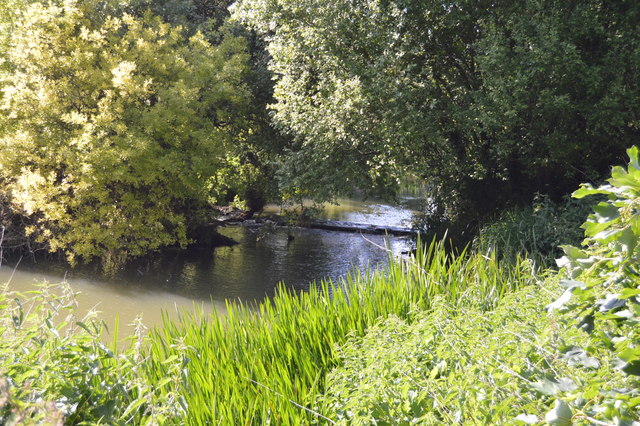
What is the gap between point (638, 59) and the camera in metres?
9.27

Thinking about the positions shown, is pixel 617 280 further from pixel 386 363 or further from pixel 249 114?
pixel 249 114

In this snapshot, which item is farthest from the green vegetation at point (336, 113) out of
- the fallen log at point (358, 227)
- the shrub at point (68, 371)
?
the shrub at point (68, 371)

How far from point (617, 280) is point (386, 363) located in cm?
138

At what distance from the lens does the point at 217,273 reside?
41.0 ft

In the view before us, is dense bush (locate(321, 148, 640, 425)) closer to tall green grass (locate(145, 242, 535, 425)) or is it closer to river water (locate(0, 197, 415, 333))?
tall green grass (locate(145, 242, 535, 425))

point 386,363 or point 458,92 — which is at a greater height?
point 458,92

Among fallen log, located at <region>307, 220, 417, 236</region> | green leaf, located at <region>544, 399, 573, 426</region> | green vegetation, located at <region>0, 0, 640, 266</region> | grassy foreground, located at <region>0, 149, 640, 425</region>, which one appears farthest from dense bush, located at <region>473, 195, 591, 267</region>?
green leaf, located at <region>544, 399, 573, 426</region>

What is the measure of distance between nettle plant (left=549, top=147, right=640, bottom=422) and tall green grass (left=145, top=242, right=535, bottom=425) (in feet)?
4.50

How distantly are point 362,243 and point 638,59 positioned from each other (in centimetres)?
846

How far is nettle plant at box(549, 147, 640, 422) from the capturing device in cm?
151

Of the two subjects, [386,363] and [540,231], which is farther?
[540,231]

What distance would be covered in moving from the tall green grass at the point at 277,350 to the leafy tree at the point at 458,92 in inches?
214

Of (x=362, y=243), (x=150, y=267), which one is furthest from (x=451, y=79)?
(x=150, y=267)

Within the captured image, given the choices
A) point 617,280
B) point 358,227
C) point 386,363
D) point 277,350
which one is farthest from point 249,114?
point 617,280
